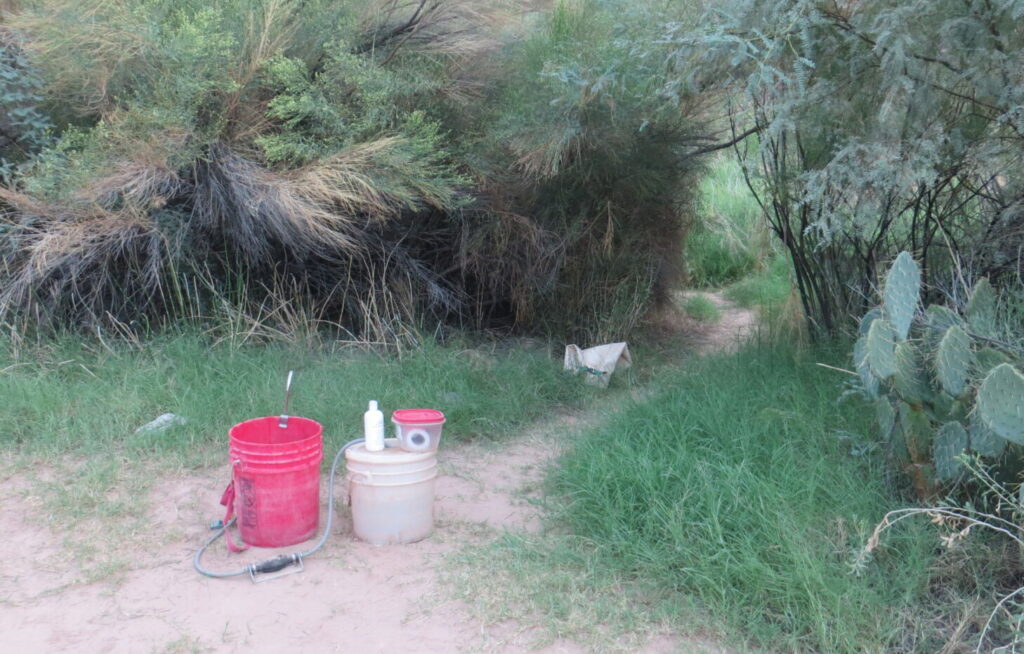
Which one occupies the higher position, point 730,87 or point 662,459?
point 730,87

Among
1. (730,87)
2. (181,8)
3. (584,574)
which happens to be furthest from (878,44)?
(181,8)

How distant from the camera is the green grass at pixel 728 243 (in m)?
10.9

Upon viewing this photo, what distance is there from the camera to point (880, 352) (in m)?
3.34

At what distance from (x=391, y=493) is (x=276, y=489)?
0.50 m

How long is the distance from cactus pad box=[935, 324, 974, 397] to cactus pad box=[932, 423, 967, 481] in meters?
0.14

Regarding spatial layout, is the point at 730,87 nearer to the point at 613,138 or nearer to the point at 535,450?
the point at 613,138

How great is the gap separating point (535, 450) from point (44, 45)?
13.5 feet

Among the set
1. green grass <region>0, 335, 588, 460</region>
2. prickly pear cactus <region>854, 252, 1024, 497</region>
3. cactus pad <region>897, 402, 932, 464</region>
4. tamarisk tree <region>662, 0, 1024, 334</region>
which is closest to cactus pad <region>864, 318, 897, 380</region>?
prickly pear cactus <region>854, 252, 1024, 497</region>

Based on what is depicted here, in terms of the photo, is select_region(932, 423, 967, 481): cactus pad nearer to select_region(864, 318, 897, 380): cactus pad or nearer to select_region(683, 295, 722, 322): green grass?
select_region(864, 318, 897, 380): cactus pad

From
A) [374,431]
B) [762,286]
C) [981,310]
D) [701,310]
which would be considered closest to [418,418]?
[374,431]

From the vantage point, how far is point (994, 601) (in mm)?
3160

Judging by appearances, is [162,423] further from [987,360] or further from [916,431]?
[987,360]

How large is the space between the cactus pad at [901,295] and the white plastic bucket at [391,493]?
2.05 meters

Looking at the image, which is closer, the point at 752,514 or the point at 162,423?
the point at 752,514
